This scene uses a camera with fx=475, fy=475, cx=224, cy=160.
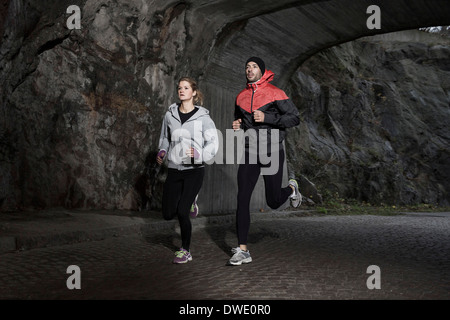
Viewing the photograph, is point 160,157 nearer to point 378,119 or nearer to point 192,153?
point 192,153

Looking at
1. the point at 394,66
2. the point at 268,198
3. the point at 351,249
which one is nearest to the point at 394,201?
the point at 394,66

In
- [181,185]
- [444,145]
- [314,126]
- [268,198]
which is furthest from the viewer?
[444,145]

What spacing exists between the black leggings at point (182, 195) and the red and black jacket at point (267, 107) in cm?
81

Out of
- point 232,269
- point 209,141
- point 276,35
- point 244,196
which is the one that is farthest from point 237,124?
point 276,35

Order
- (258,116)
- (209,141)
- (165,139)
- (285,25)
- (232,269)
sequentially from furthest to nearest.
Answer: (285,25) → (165,139) → (209,141) → (258,116) → (232,269)

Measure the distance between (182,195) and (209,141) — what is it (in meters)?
0.65

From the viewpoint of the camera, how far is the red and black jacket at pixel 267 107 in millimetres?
5191

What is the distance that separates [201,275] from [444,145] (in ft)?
75.0

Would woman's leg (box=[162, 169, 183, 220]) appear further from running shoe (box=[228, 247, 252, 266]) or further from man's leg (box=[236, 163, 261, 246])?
running shoe (box=[228, 247, 252, 266])

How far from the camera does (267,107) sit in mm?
5211

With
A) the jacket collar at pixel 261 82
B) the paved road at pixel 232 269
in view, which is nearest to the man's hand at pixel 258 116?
the jacket collar at pixel 261 82

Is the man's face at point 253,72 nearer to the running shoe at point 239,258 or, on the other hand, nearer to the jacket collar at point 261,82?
the jacket collar at point 261,82

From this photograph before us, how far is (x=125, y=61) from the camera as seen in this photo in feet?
29.1
